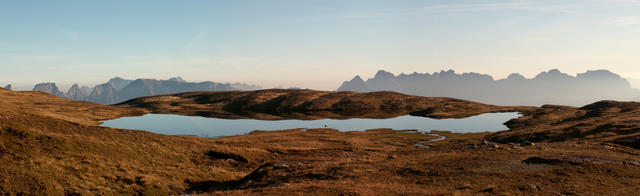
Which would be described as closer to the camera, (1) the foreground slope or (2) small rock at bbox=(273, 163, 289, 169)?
(1) the foreground slope

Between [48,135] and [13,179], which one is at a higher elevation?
[48,135]

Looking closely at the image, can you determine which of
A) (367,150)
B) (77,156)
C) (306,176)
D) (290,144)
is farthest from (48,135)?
(367,150)

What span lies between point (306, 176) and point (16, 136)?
33447mm

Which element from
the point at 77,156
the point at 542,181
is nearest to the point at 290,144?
the point at 77,156

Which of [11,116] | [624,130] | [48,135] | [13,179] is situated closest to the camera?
[13,179]

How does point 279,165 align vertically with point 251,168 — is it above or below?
above

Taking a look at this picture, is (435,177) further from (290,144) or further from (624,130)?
(624,130)

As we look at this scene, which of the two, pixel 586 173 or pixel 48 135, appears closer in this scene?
pixel 586 173

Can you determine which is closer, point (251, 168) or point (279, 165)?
point (279, 165)

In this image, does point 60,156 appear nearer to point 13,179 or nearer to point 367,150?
point 13,179

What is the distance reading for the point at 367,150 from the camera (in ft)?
233

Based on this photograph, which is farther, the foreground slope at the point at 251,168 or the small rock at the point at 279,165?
the small rock at the point at 279,165

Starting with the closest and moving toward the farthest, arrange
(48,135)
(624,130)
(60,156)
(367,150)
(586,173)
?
(586,173), (60,156), (48,135), (624,130), (367,150)

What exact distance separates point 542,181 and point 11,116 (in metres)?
63.0
